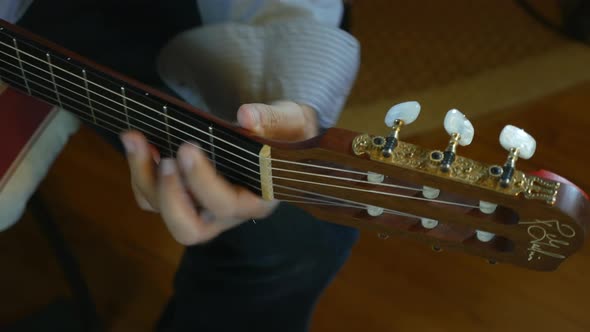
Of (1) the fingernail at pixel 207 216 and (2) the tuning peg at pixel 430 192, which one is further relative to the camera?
(1) the fingernail at pixel 207 216

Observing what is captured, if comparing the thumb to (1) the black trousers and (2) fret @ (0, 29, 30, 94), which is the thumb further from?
(2) fret @ (0, 29, 30, 94)

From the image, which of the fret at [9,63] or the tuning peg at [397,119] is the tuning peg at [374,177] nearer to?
the tuning peg at [397,119]

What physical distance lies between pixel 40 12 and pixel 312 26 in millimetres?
390

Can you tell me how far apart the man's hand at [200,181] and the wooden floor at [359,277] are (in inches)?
20.6

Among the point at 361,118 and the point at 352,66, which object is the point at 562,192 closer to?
the point at 352,66

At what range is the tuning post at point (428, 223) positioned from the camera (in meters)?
0.57

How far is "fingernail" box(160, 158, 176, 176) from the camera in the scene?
0.62 meters

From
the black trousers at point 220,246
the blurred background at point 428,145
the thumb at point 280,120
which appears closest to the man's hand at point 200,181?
the thumb at point 280,120

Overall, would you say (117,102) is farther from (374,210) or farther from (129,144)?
(374,210)

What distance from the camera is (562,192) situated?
481 mm

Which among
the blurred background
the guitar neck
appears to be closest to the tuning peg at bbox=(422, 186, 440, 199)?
the guitar neck

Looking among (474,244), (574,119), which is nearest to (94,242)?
(474,244)

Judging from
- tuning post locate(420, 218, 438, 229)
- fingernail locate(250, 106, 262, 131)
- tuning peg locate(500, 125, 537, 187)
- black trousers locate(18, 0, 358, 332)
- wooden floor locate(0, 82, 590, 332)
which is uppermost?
tuning peg locate(500, 125, 537, 187)

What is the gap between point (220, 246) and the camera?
0.81m
